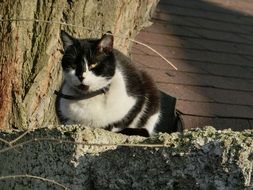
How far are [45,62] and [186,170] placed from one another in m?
2.38

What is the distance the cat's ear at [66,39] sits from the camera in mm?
4008

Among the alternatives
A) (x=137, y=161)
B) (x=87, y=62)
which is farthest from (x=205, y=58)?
(x=137, y=161)

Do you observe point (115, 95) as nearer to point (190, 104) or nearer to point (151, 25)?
point (190, 104)

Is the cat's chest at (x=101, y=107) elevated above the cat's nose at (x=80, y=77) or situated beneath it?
situated beneath

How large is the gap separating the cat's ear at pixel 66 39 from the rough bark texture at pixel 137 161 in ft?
5.25

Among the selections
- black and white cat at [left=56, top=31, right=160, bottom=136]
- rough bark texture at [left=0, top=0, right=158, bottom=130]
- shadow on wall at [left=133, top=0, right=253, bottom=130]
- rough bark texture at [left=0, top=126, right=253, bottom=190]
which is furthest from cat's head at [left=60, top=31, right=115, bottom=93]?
rough bark texture at [left=0, top=126, right=253, bottom=190]

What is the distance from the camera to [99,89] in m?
4.11

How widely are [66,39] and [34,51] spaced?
32 centimetres

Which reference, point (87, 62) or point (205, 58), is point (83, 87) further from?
point (205, 58)

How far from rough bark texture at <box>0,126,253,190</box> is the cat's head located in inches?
61.6

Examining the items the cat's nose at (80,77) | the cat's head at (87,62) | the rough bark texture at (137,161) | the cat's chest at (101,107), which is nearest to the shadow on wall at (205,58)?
the cat's chest at (101,107)

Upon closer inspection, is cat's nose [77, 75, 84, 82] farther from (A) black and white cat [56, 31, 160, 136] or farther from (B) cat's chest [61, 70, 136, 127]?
(B) cat's chest [61, 70, 136, 127]

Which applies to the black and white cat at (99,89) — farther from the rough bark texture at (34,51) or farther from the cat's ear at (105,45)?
the rough bark texture at (34,51)

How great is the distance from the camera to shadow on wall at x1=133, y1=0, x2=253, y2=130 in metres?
4.78
